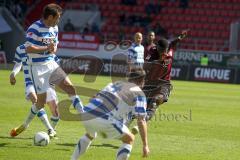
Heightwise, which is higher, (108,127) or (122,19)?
(122,19)

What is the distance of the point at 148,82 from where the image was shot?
43.5ft

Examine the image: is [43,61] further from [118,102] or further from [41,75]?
[118,102]

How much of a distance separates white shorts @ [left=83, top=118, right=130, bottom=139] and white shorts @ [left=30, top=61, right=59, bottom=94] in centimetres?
330

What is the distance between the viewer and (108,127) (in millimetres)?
8898

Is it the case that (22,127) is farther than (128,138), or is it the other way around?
(22,127)

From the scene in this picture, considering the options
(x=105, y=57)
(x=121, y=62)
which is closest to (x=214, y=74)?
(x=121, y=62)

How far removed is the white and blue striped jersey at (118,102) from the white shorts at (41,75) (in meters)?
3.28

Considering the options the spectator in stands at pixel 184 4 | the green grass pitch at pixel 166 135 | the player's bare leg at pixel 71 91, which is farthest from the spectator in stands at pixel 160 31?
the player's bare leg at pixel 71 91

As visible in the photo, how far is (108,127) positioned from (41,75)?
3.64 meters

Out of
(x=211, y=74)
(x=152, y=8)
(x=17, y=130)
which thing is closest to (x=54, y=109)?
(x=17, y=130)

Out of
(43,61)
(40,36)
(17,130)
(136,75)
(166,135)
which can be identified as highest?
(40,36)

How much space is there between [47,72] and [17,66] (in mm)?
1410

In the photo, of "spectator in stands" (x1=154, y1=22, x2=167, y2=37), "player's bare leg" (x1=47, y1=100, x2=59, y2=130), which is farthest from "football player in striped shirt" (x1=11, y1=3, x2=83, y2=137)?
"spectator in stands" (x1=154, y1=22, x2=167, y2=37)

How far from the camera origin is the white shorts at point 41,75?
12.2 m
